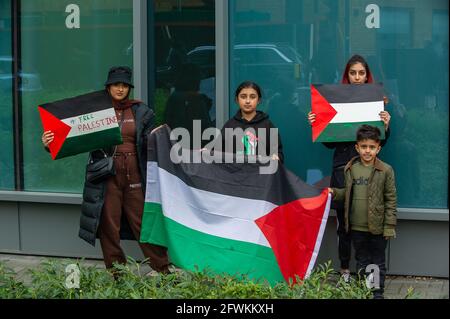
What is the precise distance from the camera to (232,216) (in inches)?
278

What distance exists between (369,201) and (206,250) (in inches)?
54.8

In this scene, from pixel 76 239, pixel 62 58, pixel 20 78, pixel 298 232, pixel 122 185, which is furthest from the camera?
pixel 20 78

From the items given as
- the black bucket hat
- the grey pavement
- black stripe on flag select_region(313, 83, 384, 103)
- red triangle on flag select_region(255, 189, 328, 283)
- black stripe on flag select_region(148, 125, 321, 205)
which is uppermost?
the black bucket hat

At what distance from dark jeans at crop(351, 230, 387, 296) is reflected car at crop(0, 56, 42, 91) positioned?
3.90m

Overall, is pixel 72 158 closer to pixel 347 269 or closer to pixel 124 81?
pixel 124 81

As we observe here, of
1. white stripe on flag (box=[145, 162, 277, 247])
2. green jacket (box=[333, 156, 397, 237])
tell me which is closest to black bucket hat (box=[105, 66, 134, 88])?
white stripe on flag (box=[145, 162, 277, 247])

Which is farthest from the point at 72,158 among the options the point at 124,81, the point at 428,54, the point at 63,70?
Result: the point at 428,54

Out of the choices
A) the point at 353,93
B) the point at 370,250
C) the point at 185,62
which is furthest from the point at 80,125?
the point at 370,250

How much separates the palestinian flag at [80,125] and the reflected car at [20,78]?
1798 millimetres

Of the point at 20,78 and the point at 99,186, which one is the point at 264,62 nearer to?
the point at 99,186

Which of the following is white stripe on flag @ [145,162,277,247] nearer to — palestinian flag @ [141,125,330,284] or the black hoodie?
palestinian flag @ [141,125,330,284]

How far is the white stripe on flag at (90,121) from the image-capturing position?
7246mm

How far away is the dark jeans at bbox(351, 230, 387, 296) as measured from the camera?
695 centimetres
